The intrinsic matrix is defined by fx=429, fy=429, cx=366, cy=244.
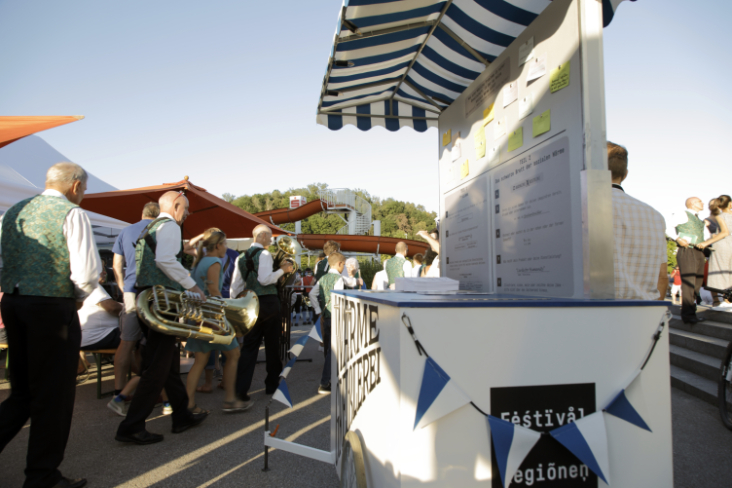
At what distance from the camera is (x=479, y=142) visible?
3.25 m

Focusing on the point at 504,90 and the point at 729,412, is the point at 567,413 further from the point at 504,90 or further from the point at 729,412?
the point at 729,412

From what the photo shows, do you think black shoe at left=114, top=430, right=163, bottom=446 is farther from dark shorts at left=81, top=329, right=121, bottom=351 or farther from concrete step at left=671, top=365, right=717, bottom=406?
concrete step at left=671, top=365, right=717, bottom=406

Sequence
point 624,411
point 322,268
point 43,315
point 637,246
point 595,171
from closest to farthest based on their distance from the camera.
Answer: point 624,411, point 595,171, point 637,246, point 43,315, point 322,268

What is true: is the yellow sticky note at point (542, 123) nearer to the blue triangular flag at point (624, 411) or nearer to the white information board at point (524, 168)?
the white information board at point (524, 168)

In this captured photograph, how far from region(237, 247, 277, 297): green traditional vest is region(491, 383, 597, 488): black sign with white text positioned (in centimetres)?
364

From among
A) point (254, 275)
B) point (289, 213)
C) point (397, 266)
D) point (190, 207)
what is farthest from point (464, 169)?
point (289, 213)

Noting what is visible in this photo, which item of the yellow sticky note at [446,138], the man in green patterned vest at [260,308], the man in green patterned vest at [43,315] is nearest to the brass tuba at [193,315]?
the man in green patterned vest at [43,315]

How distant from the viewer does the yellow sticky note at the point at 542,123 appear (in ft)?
7.72

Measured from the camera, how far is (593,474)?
5.15ft

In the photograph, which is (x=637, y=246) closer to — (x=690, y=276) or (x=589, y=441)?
(x=589, y=441)

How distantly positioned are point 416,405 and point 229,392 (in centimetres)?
342

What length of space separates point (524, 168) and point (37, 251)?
9.75 feet

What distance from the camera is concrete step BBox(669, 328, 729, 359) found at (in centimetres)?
499

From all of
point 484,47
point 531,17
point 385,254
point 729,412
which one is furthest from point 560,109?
point 385,254
